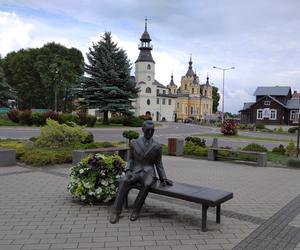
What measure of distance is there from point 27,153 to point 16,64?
56743mm

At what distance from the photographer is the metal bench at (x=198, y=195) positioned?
571 centimetres

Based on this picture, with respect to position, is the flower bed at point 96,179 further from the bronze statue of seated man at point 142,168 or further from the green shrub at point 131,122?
the green shrub at point 131,122

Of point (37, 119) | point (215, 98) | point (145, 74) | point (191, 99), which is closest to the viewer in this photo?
point (37, 119)

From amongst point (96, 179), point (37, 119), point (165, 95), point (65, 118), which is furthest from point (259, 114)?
point (96, 179)

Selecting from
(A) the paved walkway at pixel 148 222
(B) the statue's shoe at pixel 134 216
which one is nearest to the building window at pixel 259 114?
(A) the paved walkway at pixel 148 222

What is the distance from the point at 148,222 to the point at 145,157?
1139 mm

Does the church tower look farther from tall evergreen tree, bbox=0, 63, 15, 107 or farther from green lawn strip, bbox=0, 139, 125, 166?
green lawn strip, bbox=0, 139, 125, 166

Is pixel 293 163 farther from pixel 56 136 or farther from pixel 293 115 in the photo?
pixel 293 115

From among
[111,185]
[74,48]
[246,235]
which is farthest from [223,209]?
[74,48]

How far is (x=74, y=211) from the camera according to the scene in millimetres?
6641

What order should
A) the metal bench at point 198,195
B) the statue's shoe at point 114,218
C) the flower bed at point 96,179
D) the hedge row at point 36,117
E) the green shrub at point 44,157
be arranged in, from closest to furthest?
the metal bench at point 198,195 → the statue's shoe at point 114,218 → the flower bed at point 96,179 → the green shrub at point 44,157 → the hedge row at point 36,117

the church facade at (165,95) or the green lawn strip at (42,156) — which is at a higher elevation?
the church facade at (165,95)

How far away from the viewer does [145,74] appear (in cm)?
8025

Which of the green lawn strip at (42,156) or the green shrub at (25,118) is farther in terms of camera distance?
the green shrub at (25,118)
